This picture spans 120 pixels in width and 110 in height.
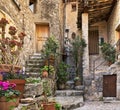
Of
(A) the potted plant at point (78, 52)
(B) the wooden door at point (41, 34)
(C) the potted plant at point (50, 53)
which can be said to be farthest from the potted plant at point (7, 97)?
(B) the wooden door at point (41, 34)

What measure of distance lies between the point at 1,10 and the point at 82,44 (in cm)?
592

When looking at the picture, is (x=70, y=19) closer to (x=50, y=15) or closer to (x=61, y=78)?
(x=50, y=15)

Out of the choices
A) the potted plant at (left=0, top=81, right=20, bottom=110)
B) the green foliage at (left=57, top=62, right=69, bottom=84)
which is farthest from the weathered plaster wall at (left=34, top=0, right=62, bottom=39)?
the potted plant at (left=0, top=81, right=20, bottom=110)

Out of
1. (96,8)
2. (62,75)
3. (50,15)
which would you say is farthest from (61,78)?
(96,8)

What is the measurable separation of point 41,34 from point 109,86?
234 inches

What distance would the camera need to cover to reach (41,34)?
15.3 m

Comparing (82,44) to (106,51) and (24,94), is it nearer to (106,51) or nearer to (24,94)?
(106,51)

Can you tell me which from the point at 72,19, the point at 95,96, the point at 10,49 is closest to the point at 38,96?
the point at 10,49

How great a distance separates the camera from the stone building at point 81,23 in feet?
36.1

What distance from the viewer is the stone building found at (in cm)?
1101

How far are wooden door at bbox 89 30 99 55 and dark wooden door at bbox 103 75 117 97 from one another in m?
5.65

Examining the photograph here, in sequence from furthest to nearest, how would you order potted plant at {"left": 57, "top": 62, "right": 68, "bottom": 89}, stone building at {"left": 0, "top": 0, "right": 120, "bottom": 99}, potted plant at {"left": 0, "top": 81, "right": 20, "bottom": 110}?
1. potted plant at {"left": 57, "top": 62, "right": 68, "bottom": 89}
2. stone building at {"left": 0, "top": 0, "right": 120, "bottom": 99}
3. potted plant at {"left": 0, "top": 81, "right": 20, "bottom": 110}

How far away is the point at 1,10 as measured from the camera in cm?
825

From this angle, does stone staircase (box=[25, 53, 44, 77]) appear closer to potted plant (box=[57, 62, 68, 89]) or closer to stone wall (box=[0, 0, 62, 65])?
stone wall (box=[0, 0, 62, 65])
